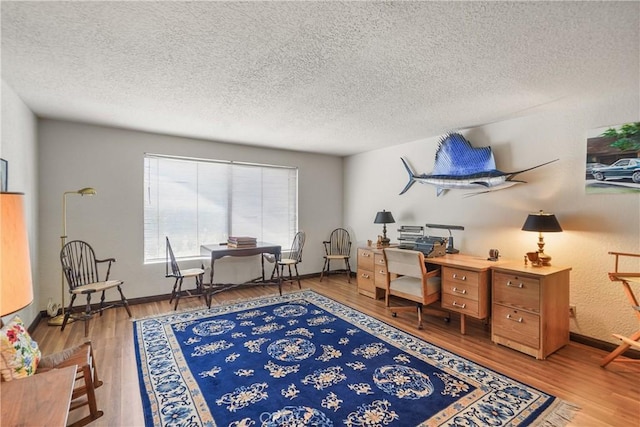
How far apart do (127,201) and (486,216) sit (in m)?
4.79

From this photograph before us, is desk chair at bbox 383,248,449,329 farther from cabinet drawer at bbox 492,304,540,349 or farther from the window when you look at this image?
the window

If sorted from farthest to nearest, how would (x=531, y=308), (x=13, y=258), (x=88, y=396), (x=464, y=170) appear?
(x=464, y=170)
(x=531, y=308)
(x=88, y=396)
(x=13, y=258)

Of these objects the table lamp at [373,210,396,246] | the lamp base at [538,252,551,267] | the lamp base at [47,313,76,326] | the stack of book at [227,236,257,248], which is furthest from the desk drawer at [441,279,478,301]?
the lamp base at [47,313,76,326]

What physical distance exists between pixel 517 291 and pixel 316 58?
272cm

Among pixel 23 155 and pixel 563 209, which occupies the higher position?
pixel 23 155

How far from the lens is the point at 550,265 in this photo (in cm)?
303

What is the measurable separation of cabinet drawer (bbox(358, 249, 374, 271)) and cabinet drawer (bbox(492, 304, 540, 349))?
1.80m

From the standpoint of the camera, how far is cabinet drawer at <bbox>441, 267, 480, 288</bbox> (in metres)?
3.09

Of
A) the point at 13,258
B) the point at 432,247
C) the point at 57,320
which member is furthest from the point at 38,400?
the point at 432,247

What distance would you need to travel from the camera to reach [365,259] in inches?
179

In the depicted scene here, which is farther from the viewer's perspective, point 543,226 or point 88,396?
point 543,226

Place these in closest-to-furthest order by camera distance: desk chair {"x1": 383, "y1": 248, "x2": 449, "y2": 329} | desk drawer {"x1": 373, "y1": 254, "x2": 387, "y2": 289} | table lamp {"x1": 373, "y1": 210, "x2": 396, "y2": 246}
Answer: desk chair {"x1": 383, "y1": 248, "x2": 449, "y2": 329} → desk drawer {"x1": 373, "y1": 254, "x2": 387, "y2": 289} → table lamp {"x1": 373, "y1": 210, "x2": 396, "y2": 246}

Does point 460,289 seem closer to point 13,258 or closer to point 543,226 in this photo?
point 543,226

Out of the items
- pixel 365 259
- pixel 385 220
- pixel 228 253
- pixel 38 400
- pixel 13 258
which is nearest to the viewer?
pixel 13 258
